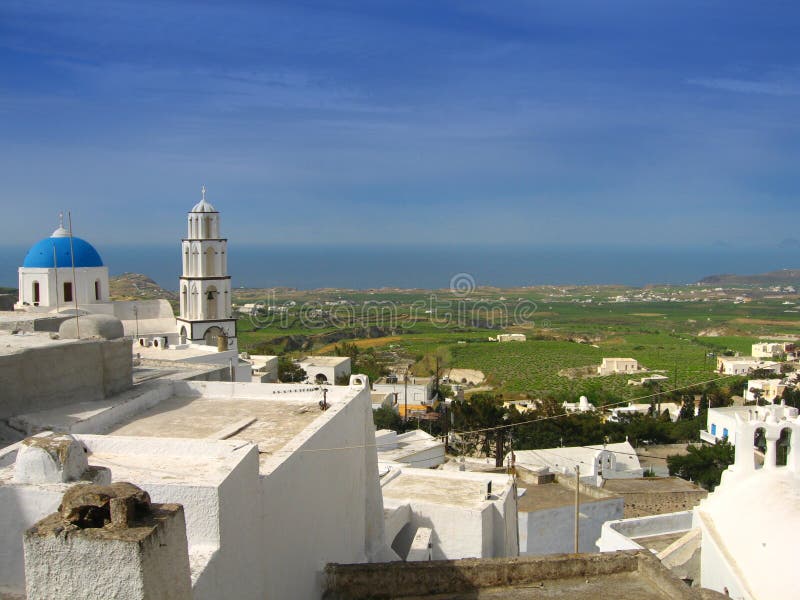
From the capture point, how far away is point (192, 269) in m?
26.1

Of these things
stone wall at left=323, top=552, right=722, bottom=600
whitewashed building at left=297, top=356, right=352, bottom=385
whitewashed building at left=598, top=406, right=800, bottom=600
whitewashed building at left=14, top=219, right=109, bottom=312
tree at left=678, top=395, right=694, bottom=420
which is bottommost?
tree at left=678, top=395, right=694, bottom=420

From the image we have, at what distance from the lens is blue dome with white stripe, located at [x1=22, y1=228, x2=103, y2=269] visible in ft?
74.5

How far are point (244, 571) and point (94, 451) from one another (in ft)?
4.95

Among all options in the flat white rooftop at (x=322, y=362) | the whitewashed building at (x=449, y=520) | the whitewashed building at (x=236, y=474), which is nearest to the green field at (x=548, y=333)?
the flat white rooftop at (x=322, y=362)

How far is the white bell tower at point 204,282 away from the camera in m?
25.7

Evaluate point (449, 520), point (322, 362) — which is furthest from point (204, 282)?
point (449, 520)

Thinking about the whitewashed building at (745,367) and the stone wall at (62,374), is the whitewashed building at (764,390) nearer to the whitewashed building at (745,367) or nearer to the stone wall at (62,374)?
the whitewashed building at (745,367)

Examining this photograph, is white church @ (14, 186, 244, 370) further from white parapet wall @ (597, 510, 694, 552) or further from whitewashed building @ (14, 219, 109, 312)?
white parapet wall @ (597, 510, 694, 552)

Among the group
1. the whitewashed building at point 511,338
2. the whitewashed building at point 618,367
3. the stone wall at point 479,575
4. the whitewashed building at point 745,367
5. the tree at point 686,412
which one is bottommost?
the whitewashed building at point 618,367

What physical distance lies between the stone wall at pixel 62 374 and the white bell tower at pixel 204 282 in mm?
18090

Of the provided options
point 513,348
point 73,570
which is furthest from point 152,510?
point 513,348

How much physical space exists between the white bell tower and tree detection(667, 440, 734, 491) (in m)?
13.9

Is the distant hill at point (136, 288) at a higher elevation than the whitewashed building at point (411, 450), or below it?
higher

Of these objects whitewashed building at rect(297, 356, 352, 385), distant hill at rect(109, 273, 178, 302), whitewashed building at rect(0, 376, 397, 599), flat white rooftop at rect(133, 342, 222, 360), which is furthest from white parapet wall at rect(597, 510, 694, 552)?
distant hill at rect(109, 273, 178, 302)
